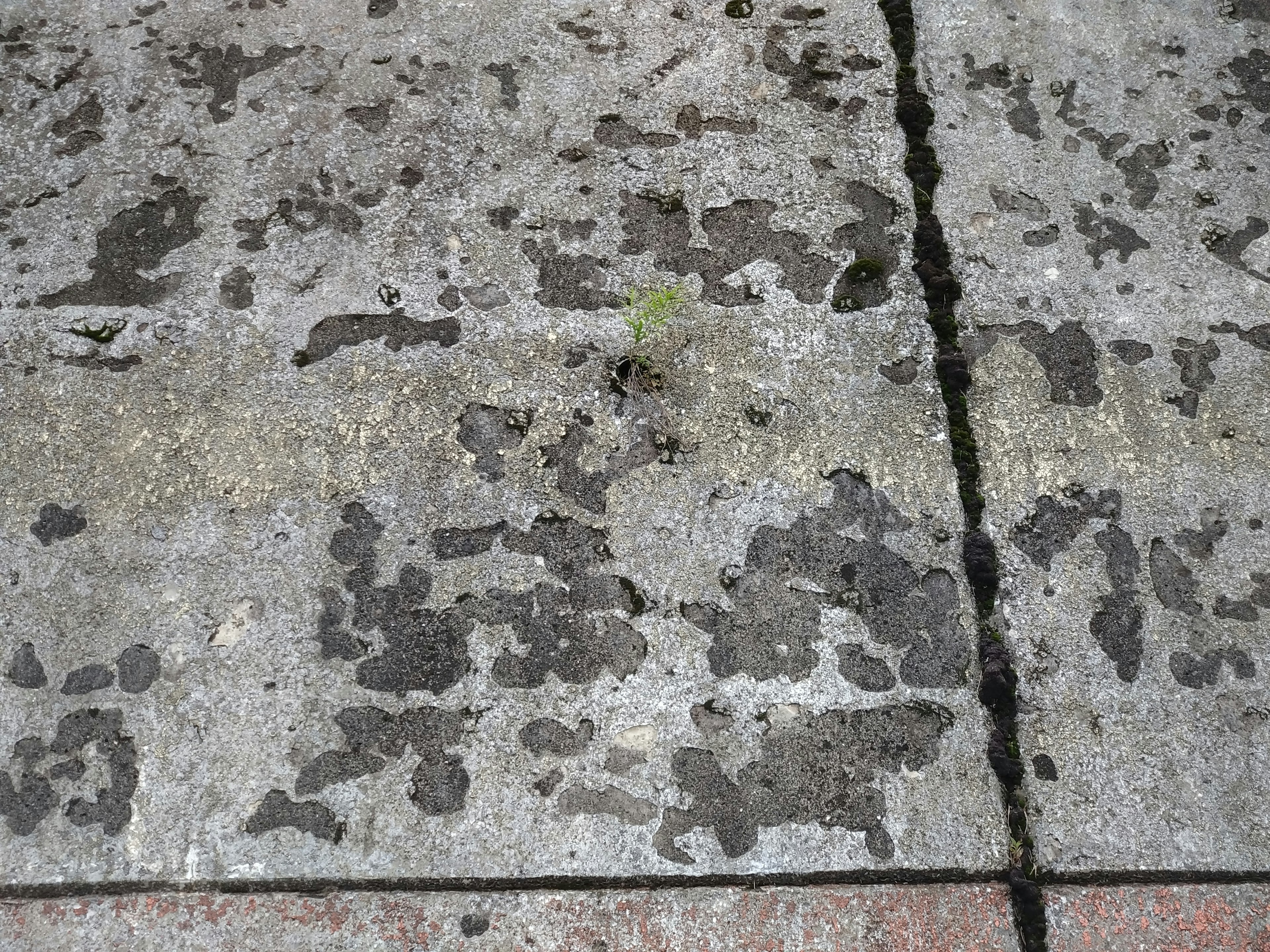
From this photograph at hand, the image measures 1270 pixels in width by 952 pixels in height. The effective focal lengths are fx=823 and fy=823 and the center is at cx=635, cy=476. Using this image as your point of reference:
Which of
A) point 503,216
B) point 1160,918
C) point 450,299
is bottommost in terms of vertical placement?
point 1160,918

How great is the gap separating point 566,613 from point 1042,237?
57.8 inches

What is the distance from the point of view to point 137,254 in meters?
1.95

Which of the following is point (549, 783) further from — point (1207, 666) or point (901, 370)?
point (1207, 666)

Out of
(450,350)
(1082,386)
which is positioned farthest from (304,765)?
(1082,386)

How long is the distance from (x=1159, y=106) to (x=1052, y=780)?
1735mm

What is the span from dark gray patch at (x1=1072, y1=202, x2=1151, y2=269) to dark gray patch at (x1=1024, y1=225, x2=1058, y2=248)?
0.06 m

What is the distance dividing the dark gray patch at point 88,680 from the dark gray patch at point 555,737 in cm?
84

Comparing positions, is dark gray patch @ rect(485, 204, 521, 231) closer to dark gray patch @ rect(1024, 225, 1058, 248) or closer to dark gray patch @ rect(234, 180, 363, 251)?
dark gray patch @ rect(234, 180, 363, 251)

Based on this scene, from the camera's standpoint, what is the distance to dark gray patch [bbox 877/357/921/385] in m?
1.89

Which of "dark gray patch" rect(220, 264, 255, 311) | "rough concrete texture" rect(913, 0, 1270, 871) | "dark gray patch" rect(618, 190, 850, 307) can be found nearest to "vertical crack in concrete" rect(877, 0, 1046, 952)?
"rough concrete texture" rect(913, 0, 1270, 871)

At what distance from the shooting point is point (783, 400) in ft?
6.13

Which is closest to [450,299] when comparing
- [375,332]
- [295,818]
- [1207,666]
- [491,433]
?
[375,332]

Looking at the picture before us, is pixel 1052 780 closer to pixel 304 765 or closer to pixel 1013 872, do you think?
pixel 1013 872

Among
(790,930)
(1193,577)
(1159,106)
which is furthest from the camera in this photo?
(1159,106)
